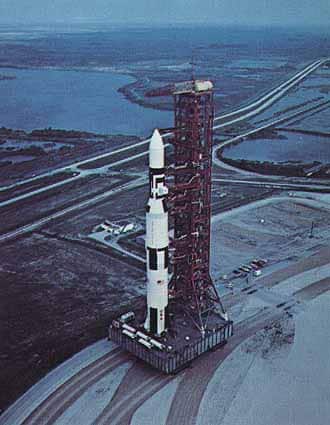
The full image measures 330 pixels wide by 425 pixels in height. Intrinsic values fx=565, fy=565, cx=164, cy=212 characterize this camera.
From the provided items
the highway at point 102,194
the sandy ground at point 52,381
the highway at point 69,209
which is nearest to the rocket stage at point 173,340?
the sandy ground at point 52,381

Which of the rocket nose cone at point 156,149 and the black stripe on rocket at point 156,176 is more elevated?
the rocket nose cone at point 156,149

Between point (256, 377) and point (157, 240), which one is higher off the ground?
point (157, 240)

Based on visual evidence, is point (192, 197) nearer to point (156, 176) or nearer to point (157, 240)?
point (156, 176)

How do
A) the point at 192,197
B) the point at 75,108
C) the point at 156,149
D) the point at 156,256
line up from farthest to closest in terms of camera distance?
the point at 75,108
the point at 192,197
the point at 156,256
the point at 156,149

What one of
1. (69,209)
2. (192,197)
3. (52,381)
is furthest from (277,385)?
(69,209)

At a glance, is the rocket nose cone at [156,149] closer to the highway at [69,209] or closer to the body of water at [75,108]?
the highway at [69,209]

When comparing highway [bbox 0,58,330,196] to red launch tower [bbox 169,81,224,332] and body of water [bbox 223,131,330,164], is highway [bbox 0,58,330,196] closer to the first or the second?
body of water [bbox 223,131,330,164]

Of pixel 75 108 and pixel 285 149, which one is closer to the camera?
pixel 285 149
